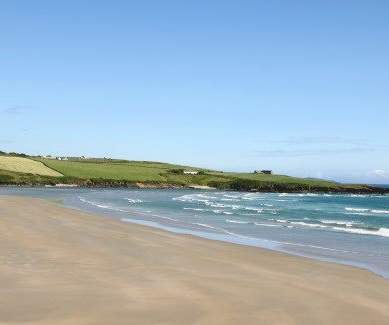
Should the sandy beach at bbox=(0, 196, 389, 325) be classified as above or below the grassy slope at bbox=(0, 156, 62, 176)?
below

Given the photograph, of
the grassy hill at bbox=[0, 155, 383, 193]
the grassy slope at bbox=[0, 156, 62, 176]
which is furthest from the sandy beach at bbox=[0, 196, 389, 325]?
the grassy slope at bbox=[0, 156, 62, 176]

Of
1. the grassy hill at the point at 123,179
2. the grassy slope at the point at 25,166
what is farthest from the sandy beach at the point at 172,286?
the grassy slope at the point at 25,166

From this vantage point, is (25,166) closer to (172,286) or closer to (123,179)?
(123,179)

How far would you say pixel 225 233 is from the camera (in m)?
31.4

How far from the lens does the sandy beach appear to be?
9.88 m

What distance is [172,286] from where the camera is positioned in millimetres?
12633

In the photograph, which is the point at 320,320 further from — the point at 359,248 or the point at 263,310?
the point at 359,248

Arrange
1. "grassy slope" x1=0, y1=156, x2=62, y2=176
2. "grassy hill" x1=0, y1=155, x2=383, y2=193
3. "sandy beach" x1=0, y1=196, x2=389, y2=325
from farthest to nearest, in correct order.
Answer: "grassy slope" x1=0, y1=156, x2=62, y2=176 → "grassy hill" x1=0, y1=155, x2=383, y2=193 → "sandy beach" x1=0, y1=196, x2=389, y2=325

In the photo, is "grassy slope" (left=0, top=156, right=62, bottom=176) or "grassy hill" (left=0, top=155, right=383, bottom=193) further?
"grassy slope" (left=0, top=156, right=62, bottom=176)

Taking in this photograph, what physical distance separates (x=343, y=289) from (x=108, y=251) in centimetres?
891

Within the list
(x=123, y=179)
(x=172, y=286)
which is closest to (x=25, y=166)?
(x=123, y=179)

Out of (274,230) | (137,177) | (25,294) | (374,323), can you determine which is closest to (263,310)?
(374,323)

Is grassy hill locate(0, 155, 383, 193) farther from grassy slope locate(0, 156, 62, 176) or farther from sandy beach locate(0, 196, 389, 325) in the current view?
sandy beach locate(0, 196, 389, 325)

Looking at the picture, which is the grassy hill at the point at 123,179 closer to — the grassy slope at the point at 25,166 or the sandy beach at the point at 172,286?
the grassy slope at the point at 25,166
